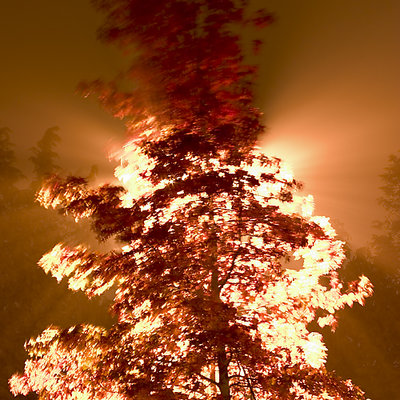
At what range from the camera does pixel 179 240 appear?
15.4 ft

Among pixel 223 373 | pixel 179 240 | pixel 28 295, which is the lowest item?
pixel 223 373

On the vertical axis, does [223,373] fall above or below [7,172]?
below

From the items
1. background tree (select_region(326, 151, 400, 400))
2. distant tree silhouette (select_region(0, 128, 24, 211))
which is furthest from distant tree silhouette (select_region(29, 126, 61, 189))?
background tree (select_region(326, 151, 400, 400))

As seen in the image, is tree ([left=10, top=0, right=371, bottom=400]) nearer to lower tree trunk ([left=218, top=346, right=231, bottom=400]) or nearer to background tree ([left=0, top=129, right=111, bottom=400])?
lower tree trunk ([left=218, top=346, right=231, bottom=400])

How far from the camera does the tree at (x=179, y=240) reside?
4.31 metres

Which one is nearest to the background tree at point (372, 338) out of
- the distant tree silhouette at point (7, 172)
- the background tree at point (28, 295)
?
the background tree at point (28, 295)

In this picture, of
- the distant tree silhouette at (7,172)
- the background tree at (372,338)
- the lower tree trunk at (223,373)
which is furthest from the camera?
the distant tree silhouette at (7,172)

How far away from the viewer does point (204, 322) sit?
422 cm

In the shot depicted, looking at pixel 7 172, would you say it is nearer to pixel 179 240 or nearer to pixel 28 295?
pixel 28 295

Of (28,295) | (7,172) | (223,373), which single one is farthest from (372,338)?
(7,172)

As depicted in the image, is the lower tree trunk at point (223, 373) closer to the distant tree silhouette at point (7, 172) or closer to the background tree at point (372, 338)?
the background tree at point (372, 338)

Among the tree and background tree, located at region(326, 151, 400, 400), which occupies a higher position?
background tree, located at region(326, 151, 400, 400)

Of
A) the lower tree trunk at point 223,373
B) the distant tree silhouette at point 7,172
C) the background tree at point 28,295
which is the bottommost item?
the lower tree trunk at point 223,373

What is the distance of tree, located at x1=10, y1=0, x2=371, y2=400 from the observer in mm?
4309
